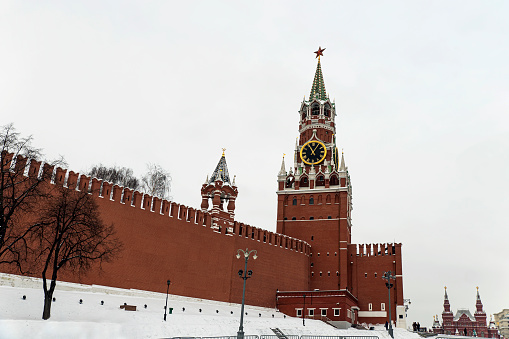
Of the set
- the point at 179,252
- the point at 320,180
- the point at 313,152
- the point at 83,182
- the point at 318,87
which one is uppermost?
the point at 318,87

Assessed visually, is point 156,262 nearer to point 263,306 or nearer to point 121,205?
A: point 121,205

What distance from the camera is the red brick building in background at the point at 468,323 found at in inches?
3703

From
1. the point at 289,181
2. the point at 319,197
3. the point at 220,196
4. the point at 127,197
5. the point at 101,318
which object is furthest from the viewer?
the point at 289,181

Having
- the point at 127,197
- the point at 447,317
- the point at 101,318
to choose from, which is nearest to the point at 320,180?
the point at 127,197

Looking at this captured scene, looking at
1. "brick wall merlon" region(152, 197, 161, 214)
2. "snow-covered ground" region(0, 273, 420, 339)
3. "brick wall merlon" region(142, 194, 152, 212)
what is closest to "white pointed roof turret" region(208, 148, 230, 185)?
"brick wall merlon" region(152, 197, 161, 214)

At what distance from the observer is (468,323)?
96500mm

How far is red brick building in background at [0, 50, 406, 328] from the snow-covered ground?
0.95 m

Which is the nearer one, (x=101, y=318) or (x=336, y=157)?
(x=101, y=318)

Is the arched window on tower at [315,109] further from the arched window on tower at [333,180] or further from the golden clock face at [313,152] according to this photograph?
the arched window on tower at [333,180]

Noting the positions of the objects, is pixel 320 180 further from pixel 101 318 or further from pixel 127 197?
pixel 101 318

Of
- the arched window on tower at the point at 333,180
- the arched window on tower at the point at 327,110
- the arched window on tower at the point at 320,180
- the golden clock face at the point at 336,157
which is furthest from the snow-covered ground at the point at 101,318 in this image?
the arched window on tower at the point at 327,110

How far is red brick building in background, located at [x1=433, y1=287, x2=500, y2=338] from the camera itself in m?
94.1

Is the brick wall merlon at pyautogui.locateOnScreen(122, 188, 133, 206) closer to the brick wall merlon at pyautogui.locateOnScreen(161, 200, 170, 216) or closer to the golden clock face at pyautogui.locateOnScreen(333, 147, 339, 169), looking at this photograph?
the brick wall merlon at pyautogui.locateOnScreen(161, 200, 170, 216)

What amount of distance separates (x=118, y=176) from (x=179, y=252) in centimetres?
1249
